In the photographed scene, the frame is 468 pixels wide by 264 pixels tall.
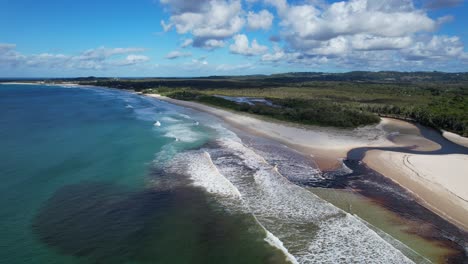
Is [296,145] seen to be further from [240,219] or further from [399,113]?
[399,113]

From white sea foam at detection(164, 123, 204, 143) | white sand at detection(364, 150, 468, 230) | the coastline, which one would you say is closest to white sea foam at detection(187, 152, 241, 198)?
white sea foam at detection(164, 123, 204, 143)

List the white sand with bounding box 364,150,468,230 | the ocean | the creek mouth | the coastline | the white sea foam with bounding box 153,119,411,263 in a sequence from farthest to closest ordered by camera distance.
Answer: the coastline → the white sand with bounding box 364,150,468,230 → the creek mouth → the white sea foam with bounding box 153,119,411,263 → the ocean

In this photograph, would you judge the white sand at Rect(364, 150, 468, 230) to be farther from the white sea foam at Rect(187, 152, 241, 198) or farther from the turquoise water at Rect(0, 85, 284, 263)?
the white sea foam at Rect(187, 152, 241, 198)

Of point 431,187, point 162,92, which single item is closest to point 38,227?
point 431,187

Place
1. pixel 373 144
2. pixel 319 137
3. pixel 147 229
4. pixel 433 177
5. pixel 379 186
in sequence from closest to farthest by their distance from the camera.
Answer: pixel 147 229 < pixel 379 186 < pixel 433 177 < pixel 373 144 < pixel 319 137

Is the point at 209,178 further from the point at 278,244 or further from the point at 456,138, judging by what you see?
the point at 456,138

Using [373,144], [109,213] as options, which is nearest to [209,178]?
[109,213]

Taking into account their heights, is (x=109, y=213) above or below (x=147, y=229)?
above
